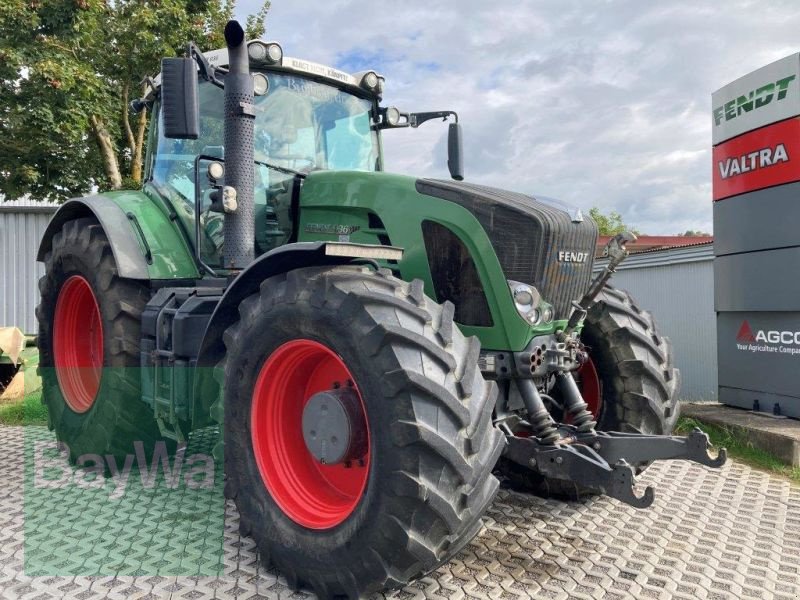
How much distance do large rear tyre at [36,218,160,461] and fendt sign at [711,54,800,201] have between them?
522 centimetres

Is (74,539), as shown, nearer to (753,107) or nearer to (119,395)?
(119,395)

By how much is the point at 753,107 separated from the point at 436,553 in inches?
212

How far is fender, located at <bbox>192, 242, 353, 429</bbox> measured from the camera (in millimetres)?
2861

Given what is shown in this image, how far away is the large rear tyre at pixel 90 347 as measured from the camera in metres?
4.14

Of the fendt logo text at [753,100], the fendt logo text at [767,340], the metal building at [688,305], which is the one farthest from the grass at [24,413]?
the metal building at [688,305]

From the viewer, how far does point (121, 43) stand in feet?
34.2

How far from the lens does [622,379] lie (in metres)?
3.65

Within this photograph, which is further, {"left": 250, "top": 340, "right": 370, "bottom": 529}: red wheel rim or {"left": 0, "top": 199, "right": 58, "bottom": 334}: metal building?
{"left": 0, "top": 199, "right": 58, "bottom": 334}: metal building

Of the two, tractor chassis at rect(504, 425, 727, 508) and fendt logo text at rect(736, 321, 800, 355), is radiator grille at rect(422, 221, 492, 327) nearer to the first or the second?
tractor chassis at rect(504, 425, 727, 508)

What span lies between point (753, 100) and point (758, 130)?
0.96ft

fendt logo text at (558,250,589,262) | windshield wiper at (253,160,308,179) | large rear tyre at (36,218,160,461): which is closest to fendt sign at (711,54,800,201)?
fendt logo text at (558,250,589,262)

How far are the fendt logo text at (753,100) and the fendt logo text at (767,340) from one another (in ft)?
6.45

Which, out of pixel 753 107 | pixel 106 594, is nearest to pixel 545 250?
pixel 106 594

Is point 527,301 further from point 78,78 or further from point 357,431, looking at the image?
point 78,78
